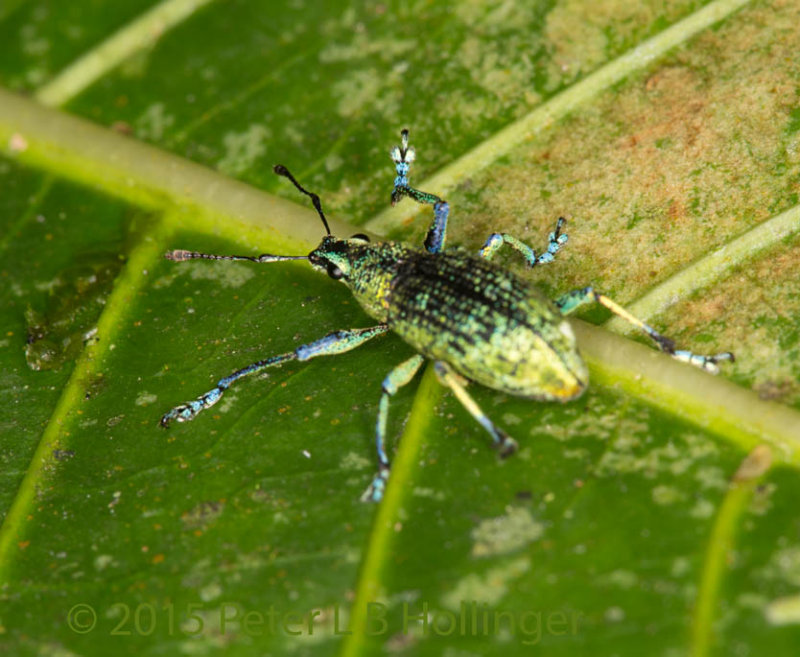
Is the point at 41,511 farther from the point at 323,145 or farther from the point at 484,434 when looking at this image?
the point at 323,145

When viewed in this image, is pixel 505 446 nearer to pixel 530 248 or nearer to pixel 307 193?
pixel 530 248

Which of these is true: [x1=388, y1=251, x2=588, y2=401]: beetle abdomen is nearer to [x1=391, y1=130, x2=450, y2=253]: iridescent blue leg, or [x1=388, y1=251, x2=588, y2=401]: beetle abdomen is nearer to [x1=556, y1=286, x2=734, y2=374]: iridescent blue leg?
[x1=556, y1=286, x2=734, y2=374]: iridescent blue leg

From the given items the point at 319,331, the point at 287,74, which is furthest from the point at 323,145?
the point at 319,331

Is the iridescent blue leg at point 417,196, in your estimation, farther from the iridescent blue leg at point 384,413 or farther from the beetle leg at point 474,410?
the beetle leg at point 474,410

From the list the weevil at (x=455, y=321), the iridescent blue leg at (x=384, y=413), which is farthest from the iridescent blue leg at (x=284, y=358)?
the iridescent blue leg at (x=384, y=413)

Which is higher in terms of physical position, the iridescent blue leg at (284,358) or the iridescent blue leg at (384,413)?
the iridescent blue leg at (284,358)
